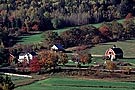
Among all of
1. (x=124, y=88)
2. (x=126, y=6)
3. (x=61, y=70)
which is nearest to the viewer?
(x=124, y=88)

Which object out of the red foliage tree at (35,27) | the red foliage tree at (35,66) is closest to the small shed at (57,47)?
the red foliage tree at (35,27)

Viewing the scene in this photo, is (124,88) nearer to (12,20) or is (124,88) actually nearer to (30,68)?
(30,68)

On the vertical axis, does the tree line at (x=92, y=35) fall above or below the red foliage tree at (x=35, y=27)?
below

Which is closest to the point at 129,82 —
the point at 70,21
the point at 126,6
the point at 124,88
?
the point at 124,88

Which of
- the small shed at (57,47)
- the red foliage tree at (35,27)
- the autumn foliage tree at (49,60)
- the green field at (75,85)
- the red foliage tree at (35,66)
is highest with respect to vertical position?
the red foliage tree at (35,27)

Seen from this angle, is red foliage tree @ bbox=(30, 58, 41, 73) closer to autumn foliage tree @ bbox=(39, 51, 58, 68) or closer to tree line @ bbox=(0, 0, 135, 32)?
autumn foliage tree @ bbox=(39, 51, 58, 68)

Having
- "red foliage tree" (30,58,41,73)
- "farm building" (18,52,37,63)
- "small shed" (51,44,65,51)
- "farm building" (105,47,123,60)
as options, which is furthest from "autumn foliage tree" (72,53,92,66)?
"small shed" (51,44,65,51)

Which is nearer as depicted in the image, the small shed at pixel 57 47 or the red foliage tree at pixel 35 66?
the red foliage tree at pixel 35 66

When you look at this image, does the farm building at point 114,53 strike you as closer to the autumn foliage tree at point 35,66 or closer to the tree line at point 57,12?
the autumn foliage tree at point 35,66

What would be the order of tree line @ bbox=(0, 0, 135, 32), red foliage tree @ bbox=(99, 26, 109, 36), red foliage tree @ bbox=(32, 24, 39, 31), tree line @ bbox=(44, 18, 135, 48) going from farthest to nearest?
tree line @ bbox=(0, 0, 135, 32)
red foliage tree @ bbox=(32, 24, 39, 31)
red foliage tree @ bbox=(99, 26, 109, 36)
tree line @ bbox=(44, 18, 135, 48)
